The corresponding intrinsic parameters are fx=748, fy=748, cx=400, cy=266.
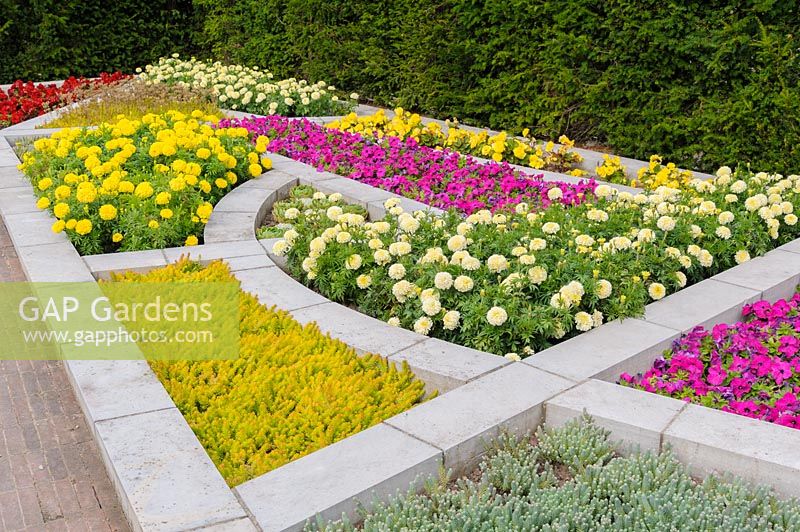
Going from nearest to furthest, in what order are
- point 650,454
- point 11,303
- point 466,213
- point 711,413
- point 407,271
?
point 650,454 → point 711,413 → point 407,271 → point 11,303 → point 466,213

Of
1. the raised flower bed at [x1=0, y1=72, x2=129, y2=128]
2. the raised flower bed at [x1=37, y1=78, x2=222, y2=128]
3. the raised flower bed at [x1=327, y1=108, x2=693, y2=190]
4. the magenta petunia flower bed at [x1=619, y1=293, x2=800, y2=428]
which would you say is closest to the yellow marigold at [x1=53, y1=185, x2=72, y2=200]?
the raised flower bed at [x1=37, y1=78, x2=222, y2=128]

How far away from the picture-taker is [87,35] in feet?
48.1

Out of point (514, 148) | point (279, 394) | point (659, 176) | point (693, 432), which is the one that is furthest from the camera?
point (514, 148)

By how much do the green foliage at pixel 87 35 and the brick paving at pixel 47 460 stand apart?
474 inches

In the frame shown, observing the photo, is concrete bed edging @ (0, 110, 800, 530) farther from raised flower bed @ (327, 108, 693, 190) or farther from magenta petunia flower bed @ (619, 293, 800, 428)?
raised flower bed @ (327, 108, 693, 190)

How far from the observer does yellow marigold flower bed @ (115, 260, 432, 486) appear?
301 centimetres

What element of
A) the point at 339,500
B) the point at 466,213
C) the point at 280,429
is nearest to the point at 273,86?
the point at 466,213

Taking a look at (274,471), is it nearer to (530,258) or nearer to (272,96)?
(530,258)

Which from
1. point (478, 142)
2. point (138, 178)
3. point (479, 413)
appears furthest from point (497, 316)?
point (478, 142)

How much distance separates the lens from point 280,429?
10.2ft

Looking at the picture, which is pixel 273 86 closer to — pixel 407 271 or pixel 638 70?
pixel 638 70

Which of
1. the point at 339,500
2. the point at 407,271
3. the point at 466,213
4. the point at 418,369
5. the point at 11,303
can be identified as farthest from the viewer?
the point at 466,213

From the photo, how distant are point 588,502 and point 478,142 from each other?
5.74m

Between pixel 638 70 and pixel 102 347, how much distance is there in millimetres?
5858
